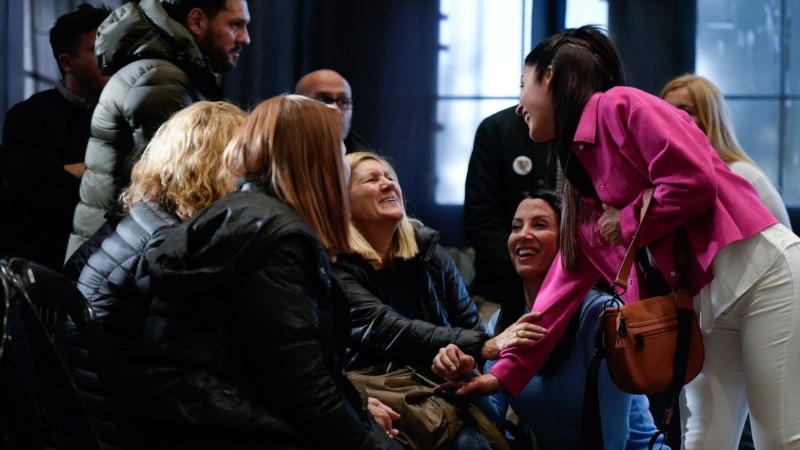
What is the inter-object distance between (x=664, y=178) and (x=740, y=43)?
9.79 feet

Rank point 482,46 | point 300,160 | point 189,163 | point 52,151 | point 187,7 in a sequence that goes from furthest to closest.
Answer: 1. point 482,46
2. point 52,151
3. point 187,7
4. point 189,163
5. point 300,160

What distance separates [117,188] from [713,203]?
1652 mm

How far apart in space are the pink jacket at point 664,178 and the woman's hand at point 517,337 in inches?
17.0

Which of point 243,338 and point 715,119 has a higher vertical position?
point 715,119

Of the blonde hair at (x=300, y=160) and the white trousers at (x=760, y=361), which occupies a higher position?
the blonde hair at (x=300, y=160)

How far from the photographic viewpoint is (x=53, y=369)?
73.1 inches

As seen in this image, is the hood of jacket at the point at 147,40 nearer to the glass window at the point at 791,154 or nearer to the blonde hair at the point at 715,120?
the blonde hair at the point at 715,120

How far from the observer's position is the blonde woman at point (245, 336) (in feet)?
6.44

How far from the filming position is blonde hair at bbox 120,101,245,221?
250 cm

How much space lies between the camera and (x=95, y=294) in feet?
8.09

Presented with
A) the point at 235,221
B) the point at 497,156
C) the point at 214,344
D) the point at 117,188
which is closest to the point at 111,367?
the point at 214,344

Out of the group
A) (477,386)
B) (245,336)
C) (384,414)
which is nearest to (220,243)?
(245,336)

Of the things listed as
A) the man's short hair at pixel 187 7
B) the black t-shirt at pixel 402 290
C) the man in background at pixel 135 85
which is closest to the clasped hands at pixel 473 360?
the black t-shirt at pixel 402 290

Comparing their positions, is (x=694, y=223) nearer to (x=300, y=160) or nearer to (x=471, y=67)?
(x=300, y=160)
